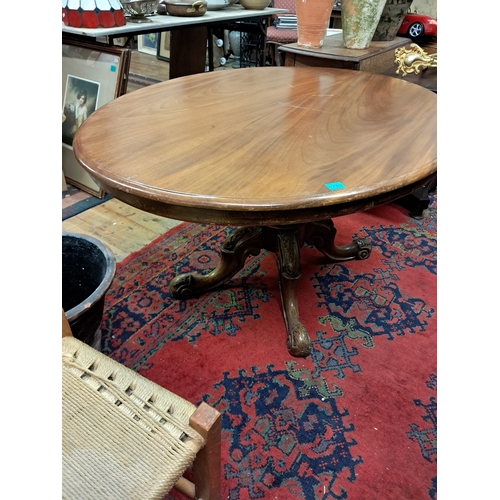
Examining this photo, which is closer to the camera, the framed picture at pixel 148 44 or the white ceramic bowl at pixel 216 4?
the white ceramic bowl at pixel 216 4

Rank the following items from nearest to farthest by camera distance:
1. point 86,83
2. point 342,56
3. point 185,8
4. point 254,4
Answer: point 342,56, point 86,83, point 185,8, point 254,4

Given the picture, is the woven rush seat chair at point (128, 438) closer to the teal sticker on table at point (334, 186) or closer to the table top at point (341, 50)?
the teal sticker on table at point (334, 186)

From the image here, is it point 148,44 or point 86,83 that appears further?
point 148,44

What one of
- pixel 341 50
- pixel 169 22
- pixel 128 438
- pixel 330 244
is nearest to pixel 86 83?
pixel 169 22

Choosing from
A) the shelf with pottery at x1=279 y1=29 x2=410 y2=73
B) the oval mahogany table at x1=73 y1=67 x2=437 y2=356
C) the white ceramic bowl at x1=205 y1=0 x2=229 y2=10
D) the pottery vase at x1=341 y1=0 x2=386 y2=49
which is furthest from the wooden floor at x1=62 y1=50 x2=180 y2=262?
the white ceramic bowl at x1=205 y1=0 x2=229 y2=10

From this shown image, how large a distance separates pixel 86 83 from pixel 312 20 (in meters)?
1.25

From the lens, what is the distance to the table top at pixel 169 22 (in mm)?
2020

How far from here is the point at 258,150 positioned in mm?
903

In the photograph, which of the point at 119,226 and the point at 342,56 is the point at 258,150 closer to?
the point at 342,56

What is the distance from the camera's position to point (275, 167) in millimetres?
831

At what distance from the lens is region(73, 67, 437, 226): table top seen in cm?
75

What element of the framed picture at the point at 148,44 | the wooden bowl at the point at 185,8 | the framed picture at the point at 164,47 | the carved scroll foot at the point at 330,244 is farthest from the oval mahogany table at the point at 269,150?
the framed picture at the point at 148,44

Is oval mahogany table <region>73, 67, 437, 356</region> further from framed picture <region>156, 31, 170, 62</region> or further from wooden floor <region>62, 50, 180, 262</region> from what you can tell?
framed picture <region>156, 31, 170, 62</region>

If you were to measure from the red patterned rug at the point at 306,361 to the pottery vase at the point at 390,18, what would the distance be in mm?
1107
